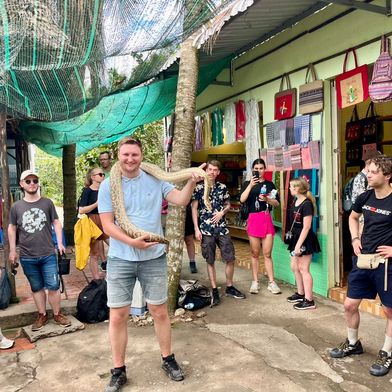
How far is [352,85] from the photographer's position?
4.94 m

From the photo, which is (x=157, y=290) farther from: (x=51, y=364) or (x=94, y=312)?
(x=94, y=312)

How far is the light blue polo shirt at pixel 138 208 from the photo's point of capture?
3.28 meters

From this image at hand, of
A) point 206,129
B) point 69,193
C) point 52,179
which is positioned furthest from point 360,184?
point 52,179

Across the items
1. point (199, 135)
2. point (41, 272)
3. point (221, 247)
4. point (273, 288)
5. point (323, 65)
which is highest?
point (323, 65)

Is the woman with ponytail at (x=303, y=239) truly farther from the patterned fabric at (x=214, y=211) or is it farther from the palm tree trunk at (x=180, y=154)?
the palm tree trunk at (x=180, y=154)

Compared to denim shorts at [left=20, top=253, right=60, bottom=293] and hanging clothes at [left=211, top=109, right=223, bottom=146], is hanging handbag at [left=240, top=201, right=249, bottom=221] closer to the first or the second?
denim shorts at [left=20, top=253, right=60, bottom=293]

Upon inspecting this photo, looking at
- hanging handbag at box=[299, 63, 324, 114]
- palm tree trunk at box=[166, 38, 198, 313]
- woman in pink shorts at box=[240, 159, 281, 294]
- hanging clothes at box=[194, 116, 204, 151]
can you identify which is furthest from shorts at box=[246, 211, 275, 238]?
hanging clothes at box=[194, 116, 204, 151]

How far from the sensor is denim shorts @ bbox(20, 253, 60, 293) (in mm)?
4613

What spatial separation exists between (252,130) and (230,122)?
0.85 m

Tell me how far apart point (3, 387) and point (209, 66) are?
5680mm

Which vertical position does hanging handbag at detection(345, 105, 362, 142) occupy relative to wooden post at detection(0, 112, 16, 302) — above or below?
above

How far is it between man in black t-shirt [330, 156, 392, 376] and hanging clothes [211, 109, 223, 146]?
4855 millimetres

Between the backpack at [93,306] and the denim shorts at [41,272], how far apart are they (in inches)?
17.3

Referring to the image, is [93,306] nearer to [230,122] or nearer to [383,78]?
[383,78]
